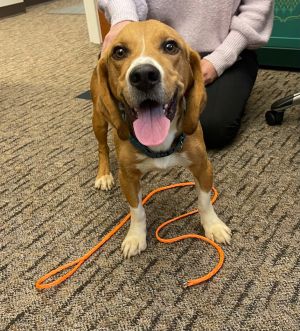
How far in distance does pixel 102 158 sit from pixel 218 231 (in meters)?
0.61

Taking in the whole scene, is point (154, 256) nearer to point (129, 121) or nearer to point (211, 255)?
point (211, 255)

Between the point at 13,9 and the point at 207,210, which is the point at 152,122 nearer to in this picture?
the point at 207,210

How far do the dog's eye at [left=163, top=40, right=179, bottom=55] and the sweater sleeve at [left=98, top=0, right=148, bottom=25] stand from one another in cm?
54

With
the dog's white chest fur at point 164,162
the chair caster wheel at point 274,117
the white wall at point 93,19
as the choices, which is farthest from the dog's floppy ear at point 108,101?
the white wall at point 93,19

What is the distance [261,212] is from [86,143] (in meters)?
0.95

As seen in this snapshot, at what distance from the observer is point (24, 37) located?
4.04m

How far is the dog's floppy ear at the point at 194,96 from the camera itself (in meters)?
1.10

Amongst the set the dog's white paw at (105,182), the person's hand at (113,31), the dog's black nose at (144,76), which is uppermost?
the dog's black nose at (144,76)

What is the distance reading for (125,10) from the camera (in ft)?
5.14

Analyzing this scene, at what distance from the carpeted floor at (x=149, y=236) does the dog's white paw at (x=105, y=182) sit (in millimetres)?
43

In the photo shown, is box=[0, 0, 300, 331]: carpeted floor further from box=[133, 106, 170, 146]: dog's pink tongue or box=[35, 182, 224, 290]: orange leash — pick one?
box=[133, 106, 170, 146]: dog's pink tongue

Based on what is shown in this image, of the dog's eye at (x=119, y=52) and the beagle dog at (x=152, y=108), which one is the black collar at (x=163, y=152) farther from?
the dog's eye at (x=119, y=52)

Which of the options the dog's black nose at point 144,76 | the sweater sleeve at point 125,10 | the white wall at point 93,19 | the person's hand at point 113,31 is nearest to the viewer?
the dog's black nose at point 144,76

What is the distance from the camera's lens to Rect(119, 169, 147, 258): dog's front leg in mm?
1238
